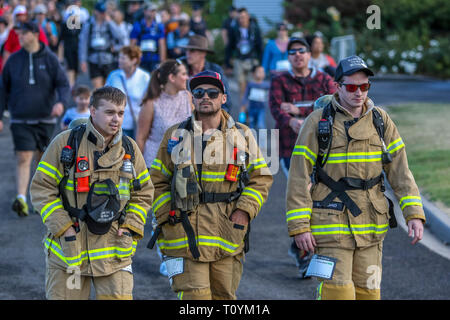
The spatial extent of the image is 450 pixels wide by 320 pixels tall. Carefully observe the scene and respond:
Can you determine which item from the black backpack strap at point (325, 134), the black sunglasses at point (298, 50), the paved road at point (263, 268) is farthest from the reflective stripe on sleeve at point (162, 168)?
the black sunglasses at point (298, 50)

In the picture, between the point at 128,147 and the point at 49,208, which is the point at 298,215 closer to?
the point at 128,147

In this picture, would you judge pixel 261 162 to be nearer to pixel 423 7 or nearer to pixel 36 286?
pixel 36 286

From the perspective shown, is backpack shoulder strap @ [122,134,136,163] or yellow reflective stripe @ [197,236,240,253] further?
yellow reflective stripe @ [197,236,240,253]

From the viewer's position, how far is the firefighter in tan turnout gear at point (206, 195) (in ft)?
17.2

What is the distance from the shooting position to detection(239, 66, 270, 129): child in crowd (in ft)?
42.7

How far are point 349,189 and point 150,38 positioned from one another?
10.9 metres

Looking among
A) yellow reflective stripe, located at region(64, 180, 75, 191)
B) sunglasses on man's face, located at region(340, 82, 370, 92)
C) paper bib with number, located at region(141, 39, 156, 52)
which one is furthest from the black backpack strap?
paper bib with number, located at region(141, 39, 156, 52)

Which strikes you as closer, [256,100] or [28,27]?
[28,27]

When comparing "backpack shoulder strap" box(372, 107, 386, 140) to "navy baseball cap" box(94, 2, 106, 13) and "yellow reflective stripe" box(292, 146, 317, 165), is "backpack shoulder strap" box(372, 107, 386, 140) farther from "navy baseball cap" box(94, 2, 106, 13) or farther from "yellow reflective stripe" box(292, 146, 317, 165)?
"navy baseball cap" box(94, 2, 106, 13)

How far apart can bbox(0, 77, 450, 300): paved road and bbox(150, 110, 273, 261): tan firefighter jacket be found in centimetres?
145

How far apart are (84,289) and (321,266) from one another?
5.00 feet

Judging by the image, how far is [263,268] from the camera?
24.8 ft

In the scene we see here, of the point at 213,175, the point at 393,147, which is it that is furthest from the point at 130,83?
the point at 393,147

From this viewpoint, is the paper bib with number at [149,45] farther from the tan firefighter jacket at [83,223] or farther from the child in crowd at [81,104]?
the tan firefighter jacket at [83,223]
